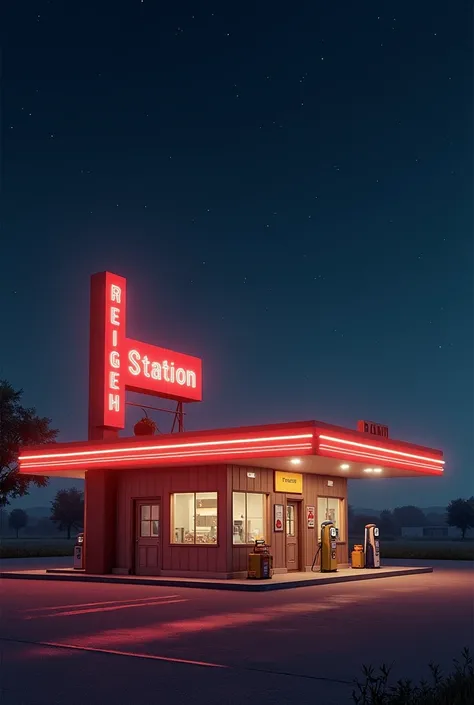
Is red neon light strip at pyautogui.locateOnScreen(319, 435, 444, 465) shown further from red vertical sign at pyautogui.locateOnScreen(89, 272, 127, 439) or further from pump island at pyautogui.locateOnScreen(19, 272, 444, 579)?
red vertical sign at pyautogui.locateOnScreen(89, 272, 127, 439)

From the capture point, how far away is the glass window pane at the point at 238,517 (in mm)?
25391

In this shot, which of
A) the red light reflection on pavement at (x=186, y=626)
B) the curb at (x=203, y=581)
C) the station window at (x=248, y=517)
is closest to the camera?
the red light reflection on pavement at (x=186, y=626)

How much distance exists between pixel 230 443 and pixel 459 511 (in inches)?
4318

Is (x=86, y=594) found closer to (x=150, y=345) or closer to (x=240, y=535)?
(x=240, y=535)

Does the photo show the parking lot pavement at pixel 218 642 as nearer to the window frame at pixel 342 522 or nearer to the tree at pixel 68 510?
the window frame at pixel 342 522

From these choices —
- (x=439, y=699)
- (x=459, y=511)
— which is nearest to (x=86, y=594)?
(x=439, y=699)

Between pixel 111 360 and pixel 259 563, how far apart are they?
8.22m

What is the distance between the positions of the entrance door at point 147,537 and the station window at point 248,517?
259 centimetres

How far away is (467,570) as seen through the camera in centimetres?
3078

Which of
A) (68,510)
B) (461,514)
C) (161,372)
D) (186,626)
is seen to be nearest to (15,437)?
(161,372)

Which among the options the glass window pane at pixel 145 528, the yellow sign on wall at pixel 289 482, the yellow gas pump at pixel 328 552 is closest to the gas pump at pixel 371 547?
the yellow gas pump at pixel 328 552

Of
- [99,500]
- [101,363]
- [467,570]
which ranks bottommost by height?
[467,570]

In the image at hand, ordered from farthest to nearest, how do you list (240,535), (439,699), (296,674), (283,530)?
(283,530) → (240,535) → (296,674) → (439,699)

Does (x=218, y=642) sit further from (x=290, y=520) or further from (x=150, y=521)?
(x=290, y=520)
